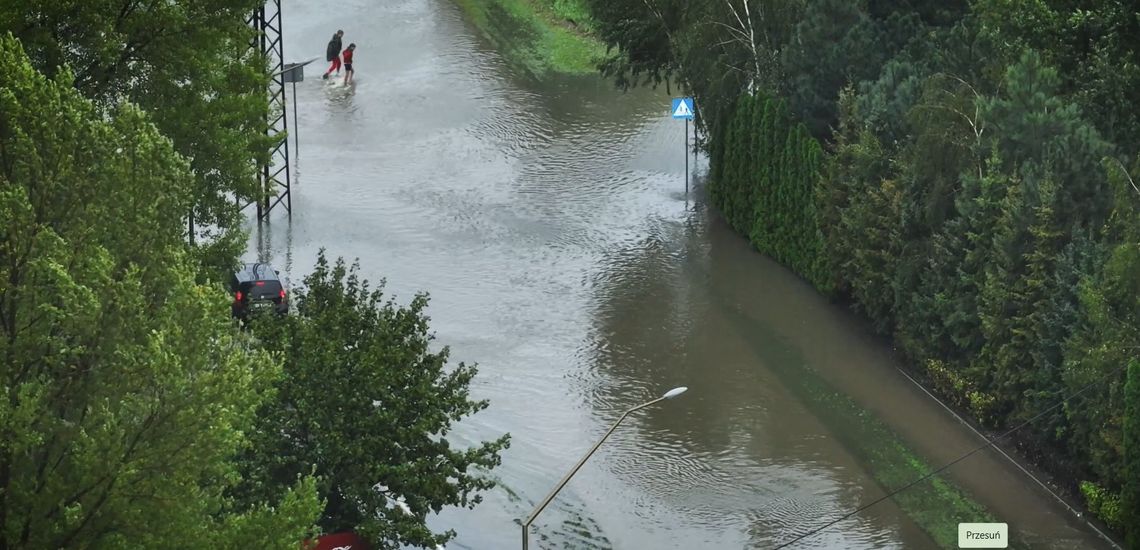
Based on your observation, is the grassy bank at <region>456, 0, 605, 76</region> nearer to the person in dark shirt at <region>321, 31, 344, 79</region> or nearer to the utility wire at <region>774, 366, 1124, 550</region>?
the person in dark shirt at <region>321, 31, 344, 79</region>

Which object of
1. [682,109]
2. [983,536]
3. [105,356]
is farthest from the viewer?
[682,109]

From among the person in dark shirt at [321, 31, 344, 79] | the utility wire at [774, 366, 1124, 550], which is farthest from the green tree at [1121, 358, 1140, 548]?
the person in dark shirt at [321, 31, 344, 79]

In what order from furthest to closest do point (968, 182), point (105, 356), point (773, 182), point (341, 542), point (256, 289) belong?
point (773, 182) < point (256, 289) < point (968, 182) < point (341, 542) < point (105, 356)

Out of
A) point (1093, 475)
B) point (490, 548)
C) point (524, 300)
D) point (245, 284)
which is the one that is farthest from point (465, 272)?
point (1093, 475)

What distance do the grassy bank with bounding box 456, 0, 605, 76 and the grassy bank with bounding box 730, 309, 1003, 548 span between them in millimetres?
22253

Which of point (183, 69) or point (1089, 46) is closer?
point (183, 69)

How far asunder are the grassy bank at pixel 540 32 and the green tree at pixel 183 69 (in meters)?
27.7

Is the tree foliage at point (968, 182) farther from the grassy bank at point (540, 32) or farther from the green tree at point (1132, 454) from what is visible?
the grassy bank at point (540, 32)

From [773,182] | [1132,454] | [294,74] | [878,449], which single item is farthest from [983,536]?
[294,74]

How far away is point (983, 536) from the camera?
105 feet

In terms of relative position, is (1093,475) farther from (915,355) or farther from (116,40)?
(116,40)

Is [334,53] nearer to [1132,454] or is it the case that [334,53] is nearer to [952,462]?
[952,462]

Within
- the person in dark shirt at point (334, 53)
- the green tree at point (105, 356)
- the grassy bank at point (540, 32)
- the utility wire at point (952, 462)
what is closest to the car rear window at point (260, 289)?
the utility wire at point (952, 462)

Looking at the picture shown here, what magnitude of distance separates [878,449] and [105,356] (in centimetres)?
1897
